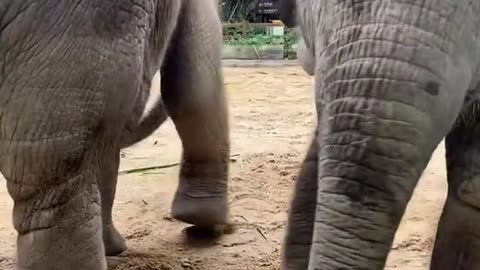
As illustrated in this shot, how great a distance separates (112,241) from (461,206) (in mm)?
1504

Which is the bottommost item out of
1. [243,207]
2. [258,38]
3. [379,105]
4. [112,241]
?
[258,38]

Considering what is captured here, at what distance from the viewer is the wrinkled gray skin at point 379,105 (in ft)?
6.52

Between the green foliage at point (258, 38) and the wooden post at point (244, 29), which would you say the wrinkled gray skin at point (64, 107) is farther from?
the wooden post at point (244, 29)

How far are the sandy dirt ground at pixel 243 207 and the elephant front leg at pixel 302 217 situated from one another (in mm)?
290

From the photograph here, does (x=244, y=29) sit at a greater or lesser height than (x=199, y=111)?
lesser

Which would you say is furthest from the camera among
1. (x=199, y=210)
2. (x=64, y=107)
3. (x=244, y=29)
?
(x=244, y=29)

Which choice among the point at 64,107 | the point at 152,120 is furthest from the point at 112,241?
the point at 64,107

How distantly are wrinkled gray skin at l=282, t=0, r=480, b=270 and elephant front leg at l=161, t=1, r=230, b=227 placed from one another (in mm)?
1421

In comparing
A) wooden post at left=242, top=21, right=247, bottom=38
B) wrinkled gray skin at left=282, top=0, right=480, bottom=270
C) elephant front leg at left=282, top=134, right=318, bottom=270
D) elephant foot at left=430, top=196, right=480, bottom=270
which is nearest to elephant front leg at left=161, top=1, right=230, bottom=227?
elephant front leg at left=282, top=134, right=318, bottom=270

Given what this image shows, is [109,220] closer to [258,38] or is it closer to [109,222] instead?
[109,222]

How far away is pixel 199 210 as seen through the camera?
12.5ft

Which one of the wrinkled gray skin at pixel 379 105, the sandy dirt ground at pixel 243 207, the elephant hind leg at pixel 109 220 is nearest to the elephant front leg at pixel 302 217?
the sandy dirt ground at pixel 243 207

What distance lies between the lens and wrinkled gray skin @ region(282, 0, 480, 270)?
1986 millimetres

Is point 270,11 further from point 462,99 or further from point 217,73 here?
point 462,99
